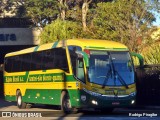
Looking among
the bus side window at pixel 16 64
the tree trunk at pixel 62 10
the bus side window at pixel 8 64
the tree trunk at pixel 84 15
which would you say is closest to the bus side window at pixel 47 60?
the bus side window at pixel 16 64

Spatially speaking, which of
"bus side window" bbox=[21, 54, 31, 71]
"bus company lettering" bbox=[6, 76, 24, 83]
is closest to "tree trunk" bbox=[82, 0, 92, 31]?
"bus company lettering" bbox=[6, 76, 24, 83]

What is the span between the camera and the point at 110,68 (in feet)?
66.0

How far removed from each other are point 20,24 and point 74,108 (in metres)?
28.8

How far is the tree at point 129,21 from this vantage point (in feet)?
105

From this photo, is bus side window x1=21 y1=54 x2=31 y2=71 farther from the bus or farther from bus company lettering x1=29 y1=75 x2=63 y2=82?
the bus

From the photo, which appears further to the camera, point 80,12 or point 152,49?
point 80,12

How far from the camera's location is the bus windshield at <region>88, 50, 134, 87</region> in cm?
1992

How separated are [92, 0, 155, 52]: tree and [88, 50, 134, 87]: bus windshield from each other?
1148cm

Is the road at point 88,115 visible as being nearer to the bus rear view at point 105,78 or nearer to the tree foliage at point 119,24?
the bus rear view at point 105,78

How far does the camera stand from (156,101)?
83.4ft

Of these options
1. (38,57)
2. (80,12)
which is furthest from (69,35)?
(38,57)

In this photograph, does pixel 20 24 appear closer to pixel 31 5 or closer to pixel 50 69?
pixel 31 5

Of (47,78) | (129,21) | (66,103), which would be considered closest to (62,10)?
(129,21)

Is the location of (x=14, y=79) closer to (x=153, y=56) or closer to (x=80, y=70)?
(x=153, y=56)
